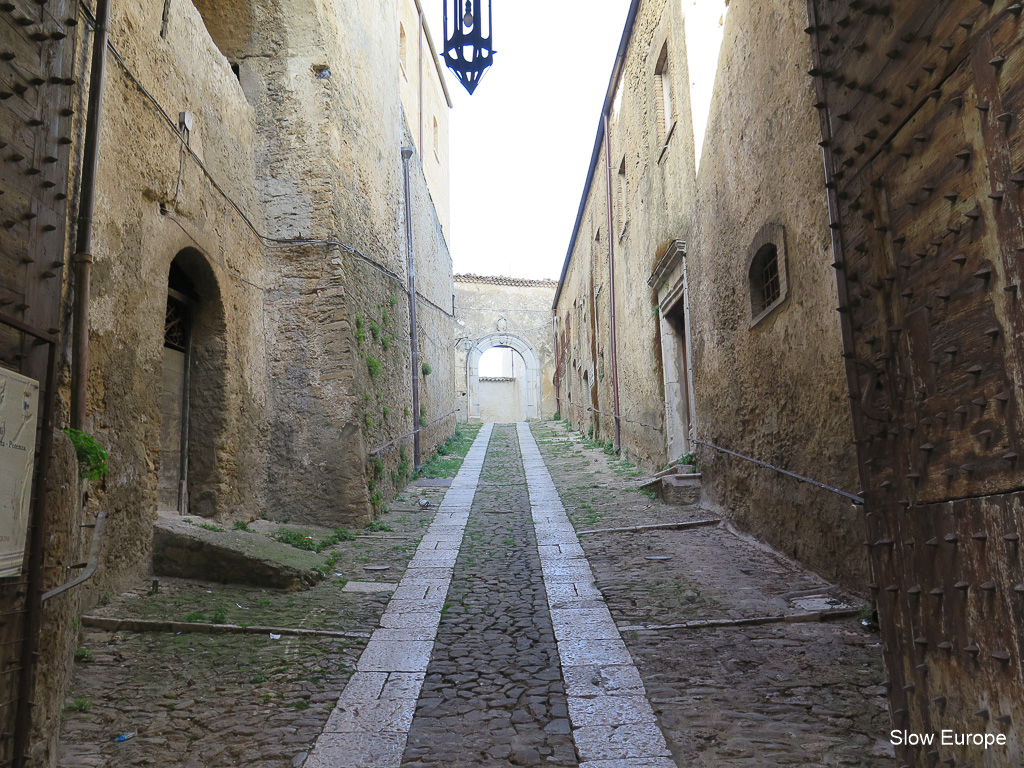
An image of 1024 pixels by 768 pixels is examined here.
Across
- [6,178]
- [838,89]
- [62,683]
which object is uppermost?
[838,89]

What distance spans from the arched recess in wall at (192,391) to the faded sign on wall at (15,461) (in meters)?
3.84

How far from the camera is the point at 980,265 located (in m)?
1.96

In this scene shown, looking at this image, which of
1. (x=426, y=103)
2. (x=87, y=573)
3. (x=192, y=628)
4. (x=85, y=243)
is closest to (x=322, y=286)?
(x=85, y=243)

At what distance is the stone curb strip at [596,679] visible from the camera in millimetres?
2734

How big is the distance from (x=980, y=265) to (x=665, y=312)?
7.99 meters

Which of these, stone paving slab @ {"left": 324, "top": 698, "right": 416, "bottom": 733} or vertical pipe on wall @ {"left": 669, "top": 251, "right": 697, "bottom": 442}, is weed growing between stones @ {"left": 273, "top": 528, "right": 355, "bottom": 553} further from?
vertical pipe on wall @ {"left": 669, "top": 251, "right": 697, "bottom": 442}

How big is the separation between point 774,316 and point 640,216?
20.1 feet

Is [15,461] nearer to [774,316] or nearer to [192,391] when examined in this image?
[192,391]

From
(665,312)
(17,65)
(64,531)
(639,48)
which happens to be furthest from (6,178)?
(639,48)

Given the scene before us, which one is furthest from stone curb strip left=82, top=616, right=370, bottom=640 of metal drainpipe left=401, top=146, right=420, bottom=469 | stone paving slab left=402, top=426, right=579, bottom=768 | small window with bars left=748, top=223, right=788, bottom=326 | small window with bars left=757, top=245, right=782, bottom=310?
metal drainpipe left=401, top=146, right=420, bottom=469

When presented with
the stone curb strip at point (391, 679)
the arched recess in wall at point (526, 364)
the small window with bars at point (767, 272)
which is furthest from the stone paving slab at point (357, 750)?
the arched recess in wall at point (526, 364)

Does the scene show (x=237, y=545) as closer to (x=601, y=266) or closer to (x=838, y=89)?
(x=838, y=89)

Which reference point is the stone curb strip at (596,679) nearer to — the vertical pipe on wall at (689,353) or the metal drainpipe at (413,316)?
the vertical pipe on wall at (689,353)

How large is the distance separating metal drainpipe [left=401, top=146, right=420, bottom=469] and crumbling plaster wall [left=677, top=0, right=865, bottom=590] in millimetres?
5173
